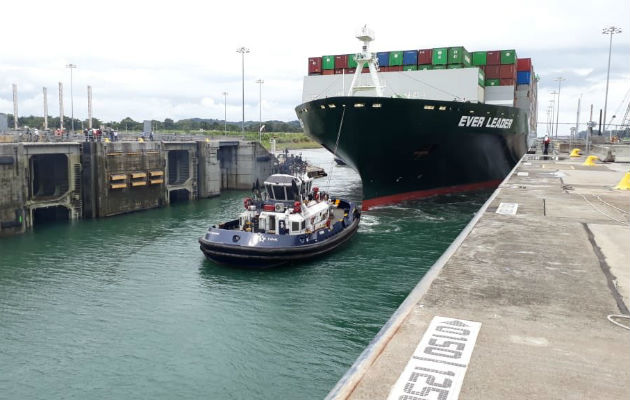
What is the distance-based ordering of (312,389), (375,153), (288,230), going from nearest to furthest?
(312,389) < (288,230) < (375,153)

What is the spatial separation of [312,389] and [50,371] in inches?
309

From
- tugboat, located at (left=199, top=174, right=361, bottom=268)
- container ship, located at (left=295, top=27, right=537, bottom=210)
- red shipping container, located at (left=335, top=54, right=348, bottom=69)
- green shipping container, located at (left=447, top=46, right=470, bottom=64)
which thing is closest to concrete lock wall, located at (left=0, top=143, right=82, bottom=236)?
tugboat, located at (left=199, top=174, right=361, bottom=268)

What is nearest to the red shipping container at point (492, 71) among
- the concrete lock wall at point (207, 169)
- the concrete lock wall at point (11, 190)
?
the concrete lock wall at point (207, 169)

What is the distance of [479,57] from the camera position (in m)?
50.5

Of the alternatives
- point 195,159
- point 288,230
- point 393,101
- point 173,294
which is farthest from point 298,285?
point 195,159

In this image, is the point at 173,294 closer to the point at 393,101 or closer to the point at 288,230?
the point at 288,230

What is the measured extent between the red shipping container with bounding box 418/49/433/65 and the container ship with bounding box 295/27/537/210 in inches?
3.8

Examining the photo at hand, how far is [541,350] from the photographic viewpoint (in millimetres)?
7484

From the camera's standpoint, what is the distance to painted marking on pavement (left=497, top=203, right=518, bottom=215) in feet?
64.4

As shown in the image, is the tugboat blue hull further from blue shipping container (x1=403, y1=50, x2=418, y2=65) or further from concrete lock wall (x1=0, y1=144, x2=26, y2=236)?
blue shipping container (x1=403, y1=50, x2=418, y2=65)

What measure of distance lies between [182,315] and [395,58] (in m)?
37.7

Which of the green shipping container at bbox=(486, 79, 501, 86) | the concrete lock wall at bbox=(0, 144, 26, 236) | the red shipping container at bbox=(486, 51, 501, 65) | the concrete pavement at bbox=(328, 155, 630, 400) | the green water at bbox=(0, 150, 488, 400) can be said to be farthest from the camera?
the red shipping container at bbox=(486, 51, 501, 65)

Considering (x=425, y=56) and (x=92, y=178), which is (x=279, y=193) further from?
(x=425, y=56)

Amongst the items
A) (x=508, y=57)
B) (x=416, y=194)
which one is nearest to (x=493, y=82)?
(x=508, y=57)
